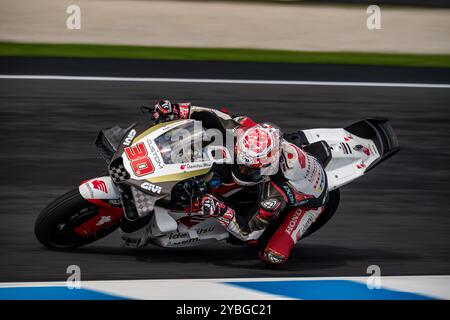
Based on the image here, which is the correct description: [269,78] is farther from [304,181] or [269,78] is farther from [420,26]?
[304,181]

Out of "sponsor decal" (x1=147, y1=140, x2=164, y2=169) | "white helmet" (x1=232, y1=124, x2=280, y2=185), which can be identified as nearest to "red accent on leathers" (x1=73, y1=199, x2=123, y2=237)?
"sponsor decal" (x1=147, y1=140, x2=164, y2=169)

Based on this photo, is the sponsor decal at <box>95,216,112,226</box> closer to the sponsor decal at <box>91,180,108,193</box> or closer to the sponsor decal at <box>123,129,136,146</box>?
the sponsor decal at <box>91,180,108,193</box>

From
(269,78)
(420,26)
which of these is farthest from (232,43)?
(420,26)

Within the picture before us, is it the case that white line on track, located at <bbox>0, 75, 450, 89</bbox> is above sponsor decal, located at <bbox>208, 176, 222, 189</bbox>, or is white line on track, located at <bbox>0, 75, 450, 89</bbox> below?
above

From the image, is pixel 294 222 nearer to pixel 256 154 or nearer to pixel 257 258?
pixel 257 258

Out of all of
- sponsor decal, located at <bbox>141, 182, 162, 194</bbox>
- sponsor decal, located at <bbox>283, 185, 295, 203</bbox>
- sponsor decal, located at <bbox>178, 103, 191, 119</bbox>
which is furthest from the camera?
sponsor decal, located at <bbox>178, 103, 191, 119</bbox>

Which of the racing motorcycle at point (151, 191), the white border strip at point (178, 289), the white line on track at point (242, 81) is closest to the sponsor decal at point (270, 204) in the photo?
the racing motorcycle at point (151, 191)

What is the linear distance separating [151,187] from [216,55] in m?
5.43

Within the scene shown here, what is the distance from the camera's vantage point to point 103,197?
6699 mm

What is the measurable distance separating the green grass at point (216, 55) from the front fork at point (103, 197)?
4777 mm

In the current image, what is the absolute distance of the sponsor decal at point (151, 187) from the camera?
21.2ft

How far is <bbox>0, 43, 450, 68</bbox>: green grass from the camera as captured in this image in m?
11.4

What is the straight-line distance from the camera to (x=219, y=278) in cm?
715

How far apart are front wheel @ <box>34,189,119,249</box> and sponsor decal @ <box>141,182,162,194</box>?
0.56m
